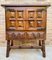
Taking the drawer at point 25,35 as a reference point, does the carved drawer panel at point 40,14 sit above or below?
above

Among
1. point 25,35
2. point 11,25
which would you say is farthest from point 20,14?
point 25,35

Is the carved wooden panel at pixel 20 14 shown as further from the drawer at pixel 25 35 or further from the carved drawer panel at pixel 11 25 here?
the drawer at pixel 25 35

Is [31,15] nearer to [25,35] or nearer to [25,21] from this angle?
[25,21]

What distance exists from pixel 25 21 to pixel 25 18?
0.05m

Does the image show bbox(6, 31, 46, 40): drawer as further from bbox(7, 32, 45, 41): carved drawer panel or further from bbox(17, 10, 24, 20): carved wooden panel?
bbox(17, 10, 24, 20): carved wooden panel

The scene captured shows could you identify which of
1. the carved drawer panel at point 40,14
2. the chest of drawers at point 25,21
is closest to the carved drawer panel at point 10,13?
the chest of drawers at point 25,21

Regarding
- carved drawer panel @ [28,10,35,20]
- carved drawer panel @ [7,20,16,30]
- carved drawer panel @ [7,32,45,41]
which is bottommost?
carved drawer panel @ [7,32,45,41]

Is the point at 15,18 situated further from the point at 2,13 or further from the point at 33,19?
the point at 2,13

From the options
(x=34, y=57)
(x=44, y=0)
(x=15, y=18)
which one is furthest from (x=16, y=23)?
(x=44, y=0)

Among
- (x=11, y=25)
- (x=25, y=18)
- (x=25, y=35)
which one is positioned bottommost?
(x=25, y=35)

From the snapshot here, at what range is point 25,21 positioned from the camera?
2547 mm

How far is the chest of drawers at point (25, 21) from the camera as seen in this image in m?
2.51

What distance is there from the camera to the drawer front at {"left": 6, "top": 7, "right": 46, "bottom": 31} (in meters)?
2.51

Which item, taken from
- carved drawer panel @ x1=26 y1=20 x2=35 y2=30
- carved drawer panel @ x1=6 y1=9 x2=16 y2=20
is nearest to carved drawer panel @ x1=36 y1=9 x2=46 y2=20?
carved drawer panel @ x1=26 y1=20 x2=35 y2=30
